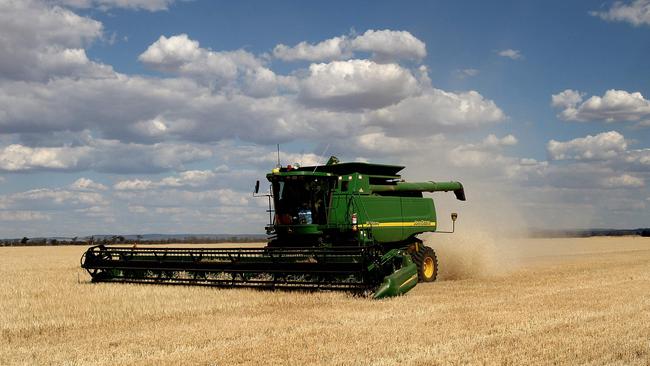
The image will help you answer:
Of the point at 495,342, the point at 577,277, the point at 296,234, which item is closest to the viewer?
the point at 495,342

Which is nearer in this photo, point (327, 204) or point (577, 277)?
point (327, 204)

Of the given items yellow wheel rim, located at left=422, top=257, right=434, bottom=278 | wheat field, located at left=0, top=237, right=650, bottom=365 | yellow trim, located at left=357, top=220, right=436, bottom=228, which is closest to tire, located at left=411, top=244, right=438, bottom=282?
yellow wheel rim, located at left=422, top=257, right=434, bottom=278

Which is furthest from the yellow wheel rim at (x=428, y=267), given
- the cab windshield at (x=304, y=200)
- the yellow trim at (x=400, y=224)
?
the cab windshield at (x=304, y=200)

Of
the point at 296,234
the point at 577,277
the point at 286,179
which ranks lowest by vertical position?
→ the point at 577,277

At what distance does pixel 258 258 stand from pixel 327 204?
213 cm

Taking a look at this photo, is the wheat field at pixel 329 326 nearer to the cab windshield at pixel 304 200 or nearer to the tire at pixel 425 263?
the tire at pixel 425 263

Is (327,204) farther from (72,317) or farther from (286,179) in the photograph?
(72,317)

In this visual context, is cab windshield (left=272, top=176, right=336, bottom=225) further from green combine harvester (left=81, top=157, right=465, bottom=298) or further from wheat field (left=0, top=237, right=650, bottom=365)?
wheat field (left=0, top=237, right=650, bottom=365)

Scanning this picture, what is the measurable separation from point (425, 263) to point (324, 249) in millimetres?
4254

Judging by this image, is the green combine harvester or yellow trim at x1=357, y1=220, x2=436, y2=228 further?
yellow trim at x1=357, y1=220, x2=436, y2=228

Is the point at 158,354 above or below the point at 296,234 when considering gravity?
below

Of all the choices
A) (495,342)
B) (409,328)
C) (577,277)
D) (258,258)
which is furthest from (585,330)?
(577,277)

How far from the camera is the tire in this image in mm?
15945

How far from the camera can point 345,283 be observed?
496 inches
